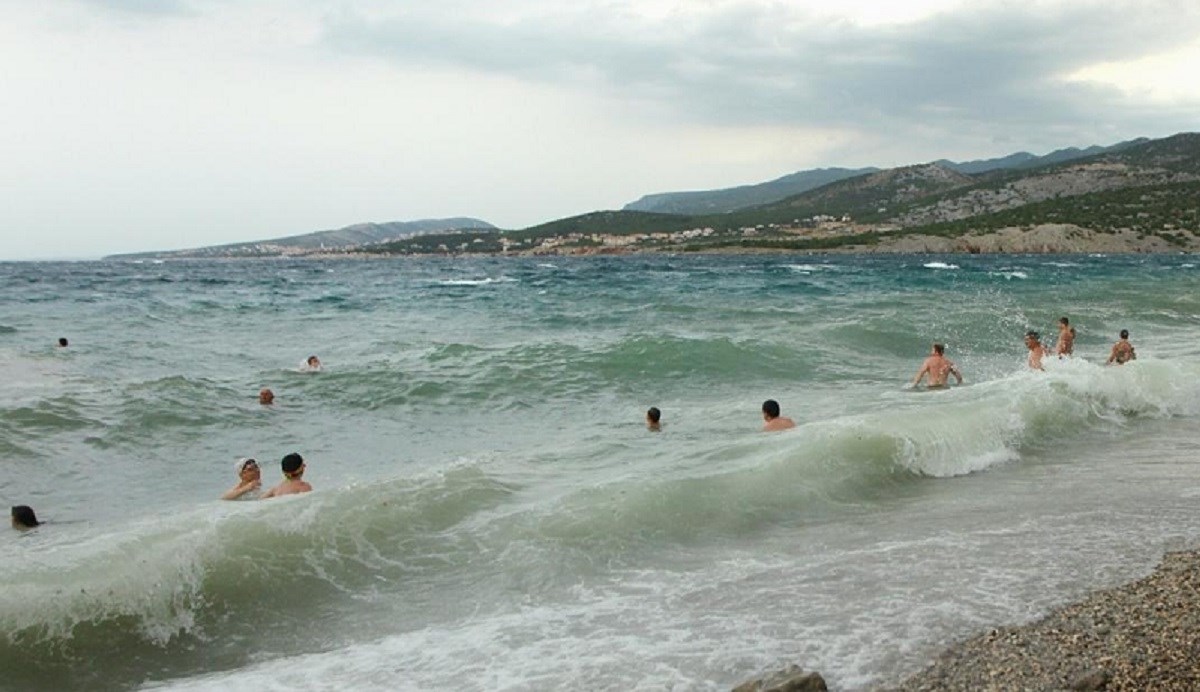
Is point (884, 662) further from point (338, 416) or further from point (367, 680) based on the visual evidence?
point (338, 416)

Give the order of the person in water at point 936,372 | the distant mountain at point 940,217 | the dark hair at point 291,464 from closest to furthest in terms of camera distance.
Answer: the dark hair at point 291,464 → the person in water at point 936,372 → the distant mountain at point 940,217

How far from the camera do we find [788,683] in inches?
176

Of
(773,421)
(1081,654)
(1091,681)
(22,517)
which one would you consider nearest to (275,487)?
(22,517)

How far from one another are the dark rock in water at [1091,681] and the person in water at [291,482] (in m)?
7.71

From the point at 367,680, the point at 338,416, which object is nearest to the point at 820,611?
the point at 367,680

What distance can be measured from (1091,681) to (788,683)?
150 cm

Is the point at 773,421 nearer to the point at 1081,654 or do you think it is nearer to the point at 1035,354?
the point at 1081,654

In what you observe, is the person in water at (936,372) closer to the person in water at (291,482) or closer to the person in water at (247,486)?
the person in water at (291,482)

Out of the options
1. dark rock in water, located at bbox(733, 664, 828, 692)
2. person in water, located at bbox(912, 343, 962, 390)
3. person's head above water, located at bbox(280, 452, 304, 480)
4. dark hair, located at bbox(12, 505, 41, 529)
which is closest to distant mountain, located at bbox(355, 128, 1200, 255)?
person in water, located at bbox(912, 343, 962, 390)

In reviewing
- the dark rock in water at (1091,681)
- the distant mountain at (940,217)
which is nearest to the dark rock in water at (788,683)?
the dark rock in water at (1091,681)

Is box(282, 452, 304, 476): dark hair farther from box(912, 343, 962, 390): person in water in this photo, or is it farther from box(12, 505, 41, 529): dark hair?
box(912, 343, 962, 390): person in water

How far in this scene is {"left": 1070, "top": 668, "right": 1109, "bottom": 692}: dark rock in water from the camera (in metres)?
4.31

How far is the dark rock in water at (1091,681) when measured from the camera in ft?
14.1

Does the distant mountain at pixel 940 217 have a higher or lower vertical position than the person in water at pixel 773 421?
higher
